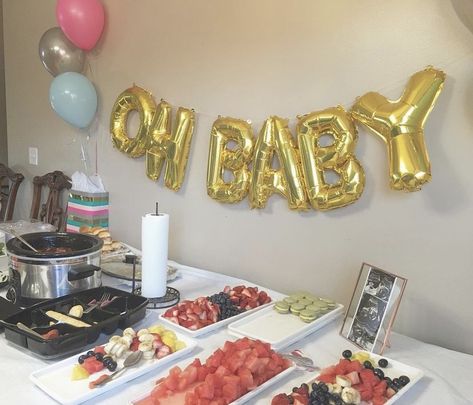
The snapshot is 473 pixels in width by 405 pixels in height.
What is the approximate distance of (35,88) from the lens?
2.31 meters

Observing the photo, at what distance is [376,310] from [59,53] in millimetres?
1589

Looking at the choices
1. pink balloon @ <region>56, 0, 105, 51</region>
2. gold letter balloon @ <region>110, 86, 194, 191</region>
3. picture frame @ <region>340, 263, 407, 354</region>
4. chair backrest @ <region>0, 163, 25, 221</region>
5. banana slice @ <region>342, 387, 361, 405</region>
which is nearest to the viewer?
banana slice @ <region>342, 387, 361, 405</region>

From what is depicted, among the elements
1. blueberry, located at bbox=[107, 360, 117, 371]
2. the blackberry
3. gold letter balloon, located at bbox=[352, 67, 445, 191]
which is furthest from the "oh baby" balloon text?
blueberry, located at bbox=[107, 360, 117, 371]

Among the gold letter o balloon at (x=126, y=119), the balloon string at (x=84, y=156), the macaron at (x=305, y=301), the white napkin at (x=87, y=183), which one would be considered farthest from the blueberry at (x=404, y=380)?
the balloon string at (x=84, y=156)

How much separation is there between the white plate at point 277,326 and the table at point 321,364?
0.02 meters

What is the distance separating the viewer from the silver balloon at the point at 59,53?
6.30 feet

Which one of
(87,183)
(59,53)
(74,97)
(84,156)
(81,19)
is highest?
(81,19)

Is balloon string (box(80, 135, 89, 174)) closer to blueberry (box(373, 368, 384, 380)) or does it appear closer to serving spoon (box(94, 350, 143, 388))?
serving spoon (box(94, 350, 143, 388))

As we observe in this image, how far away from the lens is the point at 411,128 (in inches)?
45.8

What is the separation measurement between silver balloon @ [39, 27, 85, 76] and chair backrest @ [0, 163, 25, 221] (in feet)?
2.32

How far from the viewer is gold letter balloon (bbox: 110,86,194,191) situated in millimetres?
1666

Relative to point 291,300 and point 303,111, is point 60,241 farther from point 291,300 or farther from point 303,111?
point 303,111

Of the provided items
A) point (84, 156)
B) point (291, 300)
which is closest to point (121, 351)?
point (291, 300)

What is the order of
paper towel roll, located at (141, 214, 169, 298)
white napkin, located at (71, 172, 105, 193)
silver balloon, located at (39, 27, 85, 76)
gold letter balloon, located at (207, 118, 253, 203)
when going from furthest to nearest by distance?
white napkin, located at (71, 172, 105, 193), silver balloon, located at (39, 27, 85, 76), gold letter balloon, located at (207, 118, 253, 203), paper towel roll, located at (141, 214, 169, 298)
